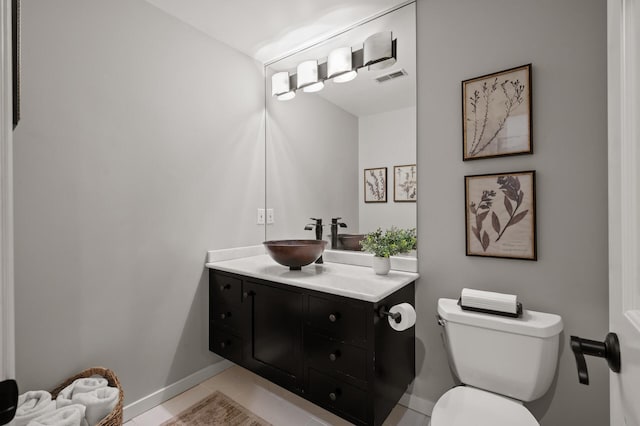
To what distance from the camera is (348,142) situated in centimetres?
210

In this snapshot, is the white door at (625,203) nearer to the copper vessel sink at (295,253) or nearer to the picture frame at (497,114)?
the picture frame at (497,114)

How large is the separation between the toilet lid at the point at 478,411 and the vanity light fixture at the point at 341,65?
1899 millimetres

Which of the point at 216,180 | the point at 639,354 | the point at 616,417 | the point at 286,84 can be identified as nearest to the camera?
the point at 639,354

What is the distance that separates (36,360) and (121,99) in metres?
1.38

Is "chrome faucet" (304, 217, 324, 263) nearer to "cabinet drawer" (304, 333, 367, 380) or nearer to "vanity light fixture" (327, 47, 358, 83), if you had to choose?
"cabinet drawer" (304, 333, 367, 380)

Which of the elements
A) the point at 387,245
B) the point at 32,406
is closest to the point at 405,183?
the point at 387,245

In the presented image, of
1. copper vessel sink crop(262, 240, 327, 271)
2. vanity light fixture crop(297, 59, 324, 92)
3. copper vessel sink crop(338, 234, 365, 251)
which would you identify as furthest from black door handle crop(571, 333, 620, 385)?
vanity light fixture crop(297, 59, 324, 92)

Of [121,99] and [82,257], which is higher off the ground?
[121,99]

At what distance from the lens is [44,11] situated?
1428 millimetres

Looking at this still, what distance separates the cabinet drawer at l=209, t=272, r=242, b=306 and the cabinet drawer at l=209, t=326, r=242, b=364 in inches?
8.1

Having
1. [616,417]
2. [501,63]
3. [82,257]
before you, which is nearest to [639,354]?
[616,417]

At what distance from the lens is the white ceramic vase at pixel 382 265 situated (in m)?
1.72

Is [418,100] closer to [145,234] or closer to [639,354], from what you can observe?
[639,354]

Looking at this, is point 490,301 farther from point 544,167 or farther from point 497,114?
point 497,114
